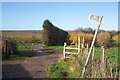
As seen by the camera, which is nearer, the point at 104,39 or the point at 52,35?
the point at 104,39

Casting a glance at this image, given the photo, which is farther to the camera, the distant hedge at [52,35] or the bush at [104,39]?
the distant hedge at [52,35]

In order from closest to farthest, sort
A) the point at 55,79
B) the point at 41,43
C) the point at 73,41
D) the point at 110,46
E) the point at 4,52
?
the point at 55,79 < the point at 4,52 < the point at 110,46 < the point at 73,41 < the point at 41,43

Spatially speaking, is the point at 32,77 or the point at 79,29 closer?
the point at 32,77

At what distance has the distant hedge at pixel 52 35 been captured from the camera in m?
36.8

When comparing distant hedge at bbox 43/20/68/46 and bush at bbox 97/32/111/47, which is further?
distant hedge at bbox 43/20/68/46

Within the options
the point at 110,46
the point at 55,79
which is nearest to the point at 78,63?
the point at 55,79

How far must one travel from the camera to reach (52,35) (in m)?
38.2

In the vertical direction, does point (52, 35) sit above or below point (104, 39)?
above

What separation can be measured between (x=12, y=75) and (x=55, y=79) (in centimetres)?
263

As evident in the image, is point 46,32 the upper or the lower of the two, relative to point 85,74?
upper

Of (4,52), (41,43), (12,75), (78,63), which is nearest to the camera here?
(78,63)

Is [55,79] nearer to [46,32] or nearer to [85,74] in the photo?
[85,74]

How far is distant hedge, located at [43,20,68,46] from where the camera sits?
121 ft

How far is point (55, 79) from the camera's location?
1062 centimetres
